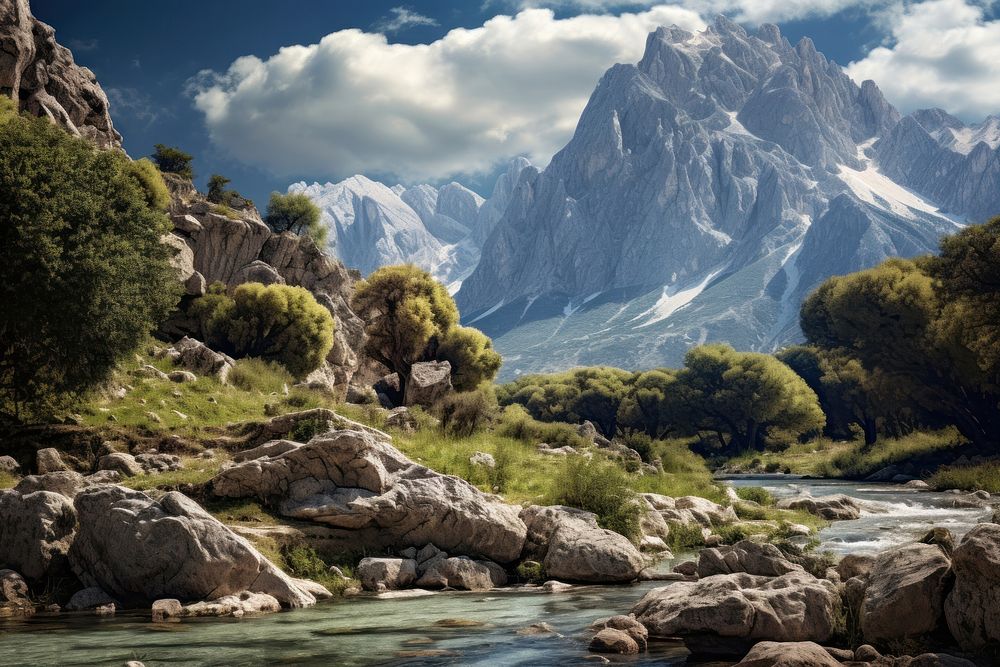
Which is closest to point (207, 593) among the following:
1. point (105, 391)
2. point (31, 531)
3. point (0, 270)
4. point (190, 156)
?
point (31, 531)

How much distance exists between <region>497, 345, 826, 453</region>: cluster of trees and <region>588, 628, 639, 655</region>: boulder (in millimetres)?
85780

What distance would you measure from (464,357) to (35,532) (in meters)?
51.7

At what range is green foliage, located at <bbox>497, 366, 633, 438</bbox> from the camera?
114500 millimetres

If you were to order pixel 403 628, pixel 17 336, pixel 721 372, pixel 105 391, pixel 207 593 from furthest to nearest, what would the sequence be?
1. pixel 721 372
2. pixel 105 391
3. pixel 17 336
4. pixel 207 593
5. pixel 403 628

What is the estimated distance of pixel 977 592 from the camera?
981 cm

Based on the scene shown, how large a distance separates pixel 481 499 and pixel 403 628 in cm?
683

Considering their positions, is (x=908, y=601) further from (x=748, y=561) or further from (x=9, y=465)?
(x=9, y=465)

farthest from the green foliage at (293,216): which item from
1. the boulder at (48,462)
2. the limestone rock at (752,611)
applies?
the limestone rock at (752,611)

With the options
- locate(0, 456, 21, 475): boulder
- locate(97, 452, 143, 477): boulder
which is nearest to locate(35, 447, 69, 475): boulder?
locate(0, 456, 21, 475): boulder

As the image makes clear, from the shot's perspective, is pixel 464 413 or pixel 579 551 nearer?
pixel 579 551

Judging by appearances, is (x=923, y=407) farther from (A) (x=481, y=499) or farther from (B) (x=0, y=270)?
(B) (x=0, y=270)

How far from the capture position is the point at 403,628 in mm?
13742

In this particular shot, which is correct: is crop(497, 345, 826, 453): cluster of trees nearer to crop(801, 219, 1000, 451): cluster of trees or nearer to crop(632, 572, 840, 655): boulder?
crop(801, 219, 1000, 451): cluster of trees

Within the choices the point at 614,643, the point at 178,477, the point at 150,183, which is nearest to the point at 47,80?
the point at 150,183
